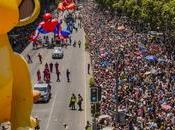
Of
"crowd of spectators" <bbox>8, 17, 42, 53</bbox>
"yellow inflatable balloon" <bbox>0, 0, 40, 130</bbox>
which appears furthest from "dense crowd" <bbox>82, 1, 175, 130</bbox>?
"yellow inflatable balloon" <bbox>0, 0, 40, 130</bbox>

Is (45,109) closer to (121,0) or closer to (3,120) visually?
(3,120)

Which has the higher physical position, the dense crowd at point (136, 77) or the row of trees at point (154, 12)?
the row of trees at point (154, 12)

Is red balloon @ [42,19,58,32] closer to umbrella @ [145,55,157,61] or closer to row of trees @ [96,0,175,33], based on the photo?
row of trees @ [96,0,175,33]

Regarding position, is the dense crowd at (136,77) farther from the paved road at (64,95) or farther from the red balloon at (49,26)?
the red balloon at (49,26)

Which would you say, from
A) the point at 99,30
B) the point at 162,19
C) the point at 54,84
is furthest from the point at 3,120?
the point at 99,30

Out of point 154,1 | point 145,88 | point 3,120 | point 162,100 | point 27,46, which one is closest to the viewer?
point 3,120

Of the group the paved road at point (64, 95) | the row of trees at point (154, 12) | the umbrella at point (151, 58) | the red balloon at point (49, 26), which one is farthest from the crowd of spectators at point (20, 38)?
the umbrella at point (151, 58)

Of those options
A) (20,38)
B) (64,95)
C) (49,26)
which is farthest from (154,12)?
(64,95)
